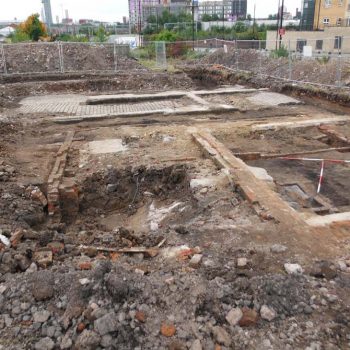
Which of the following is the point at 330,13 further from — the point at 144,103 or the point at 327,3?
the point at 144,103

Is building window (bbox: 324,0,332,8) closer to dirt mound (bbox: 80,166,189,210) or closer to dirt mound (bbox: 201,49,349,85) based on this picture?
dirt mound (bbox: 201,49,349,85)

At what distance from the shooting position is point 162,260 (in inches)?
172

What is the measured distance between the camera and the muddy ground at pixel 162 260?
10.6ft

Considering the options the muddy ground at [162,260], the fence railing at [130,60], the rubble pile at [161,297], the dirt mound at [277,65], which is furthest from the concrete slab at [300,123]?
the rubble pile at [161,297]

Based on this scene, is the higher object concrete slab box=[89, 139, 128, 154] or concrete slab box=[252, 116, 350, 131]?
concrete slab box=[89, 139, 128, 154]

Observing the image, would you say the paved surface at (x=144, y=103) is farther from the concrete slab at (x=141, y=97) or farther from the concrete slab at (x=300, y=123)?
the concrete slab at (x=300, y=123)

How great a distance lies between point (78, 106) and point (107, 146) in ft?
20.8

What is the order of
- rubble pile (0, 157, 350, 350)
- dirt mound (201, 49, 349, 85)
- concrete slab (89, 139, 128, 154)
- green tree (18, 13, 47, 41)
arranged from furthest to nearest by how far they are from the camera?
green tree (18, 13, 47, 41)
dirt mound (201, 49, 349, 85)
concrete slab (89, 139, 128, 154)
rubble pile (0, 157, 350, 350)

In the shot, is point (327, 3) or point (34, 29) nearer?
point (34, 29)

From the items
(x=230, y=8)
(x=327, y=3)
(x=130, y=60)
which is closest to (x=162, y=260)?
(x=130, y=60)

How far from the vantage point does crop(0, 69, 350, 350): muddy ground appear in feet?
10.6

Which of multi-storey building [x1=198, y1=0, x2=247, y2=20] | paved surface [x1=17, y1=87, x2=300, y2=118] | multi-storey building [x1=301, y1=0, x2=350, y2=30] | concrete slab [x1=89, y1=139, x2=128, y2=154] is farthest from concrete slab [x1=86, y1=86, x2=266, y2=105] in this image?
multi-storey building [x1=198, y1=0, x2=247, y2=20]

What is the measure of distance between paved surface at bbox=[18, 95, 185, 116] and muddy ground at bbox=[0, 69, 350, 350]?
5.06 meters

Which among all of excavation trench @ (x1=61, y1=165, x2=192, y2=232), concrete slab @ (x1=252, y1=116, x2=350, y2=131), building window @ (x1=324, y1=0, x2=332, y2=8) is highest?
building window @ (x1=324, y1=0, x2=332, y2=8)
